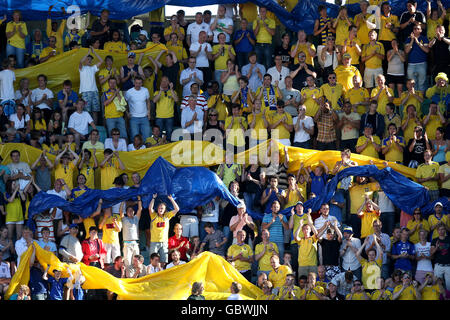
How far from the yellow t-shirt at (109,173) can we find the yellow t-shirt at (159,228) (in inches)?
72.2

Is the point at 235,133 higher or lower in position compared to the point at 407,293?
higher

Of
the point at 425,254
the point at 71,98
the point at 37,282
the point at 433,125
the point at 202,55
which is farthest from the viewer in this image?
the point at 202,55

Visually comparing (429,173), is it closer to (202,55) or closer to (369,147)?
(369,147)

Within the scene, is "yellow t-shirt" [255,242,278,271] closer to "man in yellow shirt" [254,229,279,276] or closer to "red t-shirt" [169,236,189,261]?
"man in yellow shirt" [254,229,279,276]

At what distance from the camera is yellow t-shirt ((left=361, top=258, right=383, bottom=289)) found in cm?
2056

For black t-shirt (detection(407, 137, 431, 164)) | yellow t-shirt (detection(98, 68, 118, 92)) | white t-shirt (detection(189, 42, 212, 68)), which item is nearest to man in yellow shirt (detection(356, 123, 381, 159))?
black t-shirt (detection(407, 137, 431, 164))

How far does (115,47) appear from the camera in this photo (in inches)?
1017

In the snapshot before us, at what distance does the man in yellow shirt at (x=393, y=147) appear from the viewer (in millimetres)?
23156

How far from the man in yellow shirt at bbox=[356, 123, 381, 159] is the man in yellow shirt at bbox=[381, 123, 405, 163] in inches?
5.2

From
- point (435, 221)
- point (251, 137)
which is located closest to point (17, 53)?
point (251, 137)

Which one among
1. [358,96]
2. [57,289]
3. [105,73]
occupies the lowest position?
[57,289]

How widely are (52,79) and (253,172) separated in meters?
5.61

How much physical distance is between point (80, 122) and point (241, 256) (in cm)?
521

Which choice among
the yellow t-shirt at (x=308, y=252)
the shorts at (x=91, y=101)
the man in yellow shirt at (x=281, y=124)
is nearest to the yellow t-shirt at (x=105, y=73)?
the shorts at (x=91, y=101)
